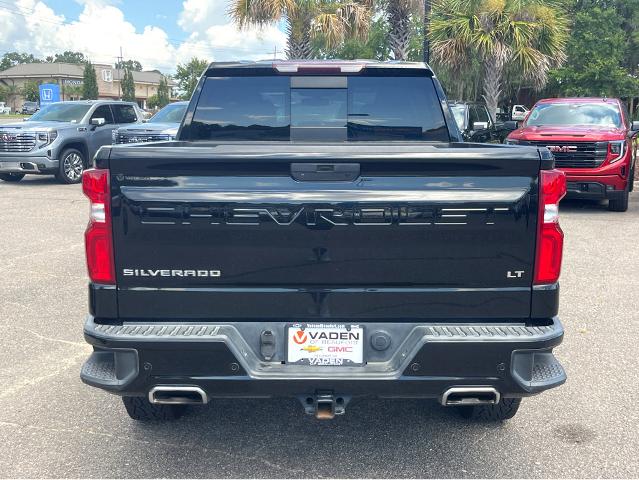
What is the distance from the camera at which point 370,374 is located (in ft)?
9.52

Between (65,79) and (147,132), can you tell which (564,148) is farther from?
(65,79)

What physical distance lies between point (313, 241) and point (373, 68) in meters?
1.85

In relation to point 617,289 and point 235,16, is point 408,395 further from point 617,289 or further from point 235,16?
point 235,16

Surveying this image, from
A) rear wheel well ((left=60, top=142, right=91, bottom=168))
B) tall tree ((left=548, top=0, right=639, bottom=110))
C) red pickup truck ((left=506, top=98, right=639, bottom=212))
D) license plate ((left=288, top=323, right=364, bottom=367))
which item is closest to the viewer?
license plate ((left=288, top=323, right=364, bottom=367))

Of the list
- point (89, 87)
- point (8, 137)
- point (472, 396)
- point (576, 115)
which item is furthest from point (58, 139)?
point (89, 87)

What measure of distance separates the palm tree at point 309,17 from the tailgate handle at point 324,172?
18.7 m

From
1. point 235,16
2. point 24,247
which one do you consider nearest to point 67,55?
point 235,16

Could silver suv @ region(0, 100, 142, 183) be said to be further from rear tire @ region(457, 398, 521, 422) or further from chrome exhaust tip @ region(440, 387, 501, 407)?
chrome exhaust tip @ region(440, 387, 501, 407)

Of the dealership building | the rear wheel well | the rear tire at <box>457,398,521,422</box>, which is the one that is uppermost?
the dealership building

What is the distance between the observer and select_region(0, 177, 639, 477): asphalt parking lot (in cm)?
336

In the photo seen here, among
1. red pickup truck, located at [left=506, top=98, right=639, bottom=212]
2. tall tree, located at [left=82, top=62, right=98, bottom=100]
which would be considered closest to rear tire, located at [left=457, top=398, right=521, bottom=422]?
red pickup truck, located at [left=506, top=98, right=639, bottom=212]

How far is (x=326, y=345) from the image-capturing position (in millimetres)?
2932

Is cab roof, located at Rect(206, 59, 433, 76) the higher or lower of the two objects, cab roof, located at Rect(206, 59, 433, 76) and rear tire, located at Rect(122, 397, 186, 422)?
the higher

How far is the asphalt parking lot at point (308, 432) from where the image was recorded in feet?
11.0
